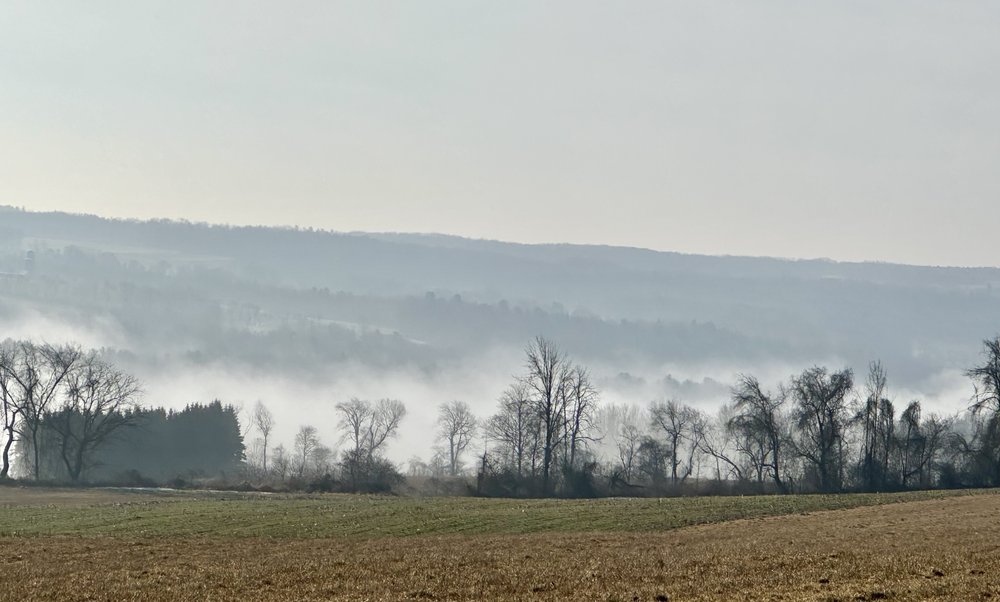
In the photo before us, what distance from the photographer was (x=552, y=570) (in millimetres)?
33469

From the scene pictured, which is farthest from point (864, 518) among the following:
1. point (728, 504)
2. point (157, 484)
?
point (157, 484)

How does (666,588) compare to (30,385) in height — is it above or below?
below

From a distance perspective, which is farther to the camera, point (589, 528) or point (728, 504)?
point (728, 504)

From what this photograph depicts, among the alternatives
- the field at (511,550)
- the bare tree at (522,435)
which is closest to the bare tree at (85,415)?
the bare tree at (522,435)

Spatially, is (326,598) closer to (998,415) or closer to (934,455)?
(998,415)

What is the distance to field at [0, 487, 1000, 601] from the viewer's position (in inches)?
1162

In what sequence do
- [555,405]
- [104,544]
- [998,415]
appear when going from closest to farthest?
[104,544], [998,415], [555,405]

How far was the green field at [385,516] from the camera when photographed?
169ft

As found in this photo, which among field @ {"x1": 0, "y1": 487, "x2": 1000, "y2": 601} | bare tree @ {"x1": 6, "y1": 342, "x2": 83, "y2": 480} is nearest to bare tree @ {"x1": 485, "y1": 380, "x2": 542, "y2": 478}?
field @ {"x1": 0, "y1": 487, "x2": 1000, "y2": 601}

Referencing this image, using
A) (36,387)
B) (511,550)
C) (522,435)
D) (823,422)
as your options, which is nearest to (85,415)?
(36,387)

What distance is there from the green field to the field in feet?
0.48

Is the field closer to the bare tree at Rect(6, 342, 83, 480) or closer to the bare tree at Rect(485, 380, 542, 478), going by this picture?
the bare tree at Rect(485, 380, 542, 478)

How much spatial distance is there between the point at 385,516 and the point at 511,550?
1855 cm

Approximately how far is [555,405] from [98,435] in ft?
159
